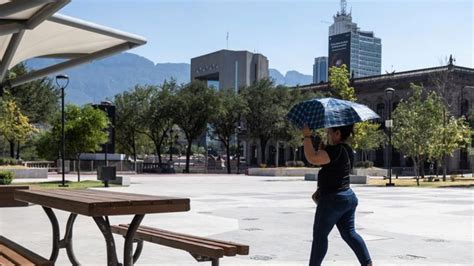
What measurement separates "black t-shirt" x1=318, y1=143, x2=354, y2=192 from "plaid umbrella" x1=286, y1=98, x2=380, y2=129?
25 centimetres

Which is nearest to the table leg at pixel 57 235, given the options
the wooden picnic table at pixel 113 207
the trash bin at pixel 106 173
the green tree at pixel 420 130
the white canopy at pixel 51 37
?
the wooden picnic table at pixel 113 207

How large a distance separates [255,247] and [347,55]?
139399mm

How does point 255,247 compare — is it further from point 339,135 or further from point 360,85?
point 360,85

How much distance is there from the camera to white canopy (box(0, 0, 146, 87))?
21.1ft

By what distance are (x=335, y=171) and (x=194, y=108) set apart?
5295 cm

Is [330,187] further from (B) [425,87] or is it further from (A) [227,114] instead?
(B) [425,87]

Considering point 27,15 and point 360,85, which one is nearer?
point 27,15

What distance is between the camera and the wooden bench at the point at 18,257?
4.70 metres

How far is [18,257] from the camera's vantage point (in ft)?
16.5

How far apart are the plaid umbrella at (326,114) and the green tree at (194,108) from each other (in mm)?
51888

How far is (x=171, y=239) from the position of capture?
584cm

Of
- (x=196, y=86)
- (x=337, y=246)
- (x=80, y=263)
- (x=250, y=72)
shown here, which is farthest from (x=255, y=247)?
(x=250, y=72)

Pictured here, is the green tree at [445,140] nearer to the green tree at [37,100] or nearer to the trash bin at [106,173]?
the trash bin at [106,173]

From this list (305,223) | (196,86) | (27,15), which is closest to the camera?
(27,15)
